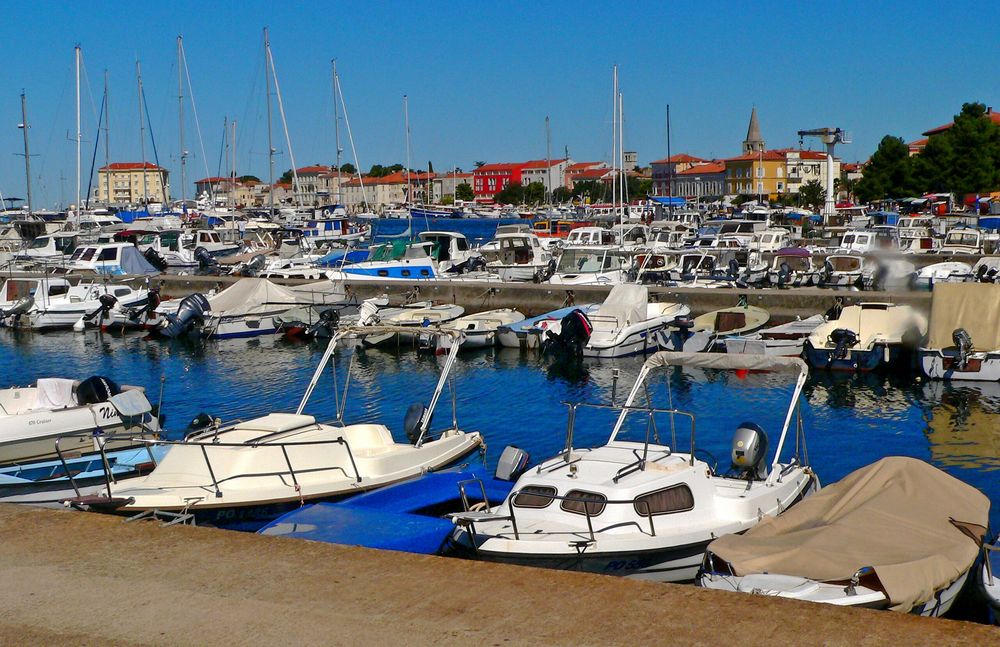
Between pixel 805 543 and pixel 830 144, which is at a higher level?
pixel 830 144

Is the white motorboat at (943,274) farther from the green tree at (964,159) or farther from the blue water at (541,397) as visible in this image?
the green tree at (964,159)

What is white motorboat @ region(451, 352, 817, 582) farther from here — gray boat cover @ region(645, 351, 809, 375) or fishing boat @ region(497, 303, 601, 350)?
fishing boat @ region(497, 303, 601, 350)

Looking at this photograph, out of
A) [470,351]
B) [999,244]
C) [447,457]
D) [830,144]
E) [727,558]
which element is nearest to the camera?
[727,558]

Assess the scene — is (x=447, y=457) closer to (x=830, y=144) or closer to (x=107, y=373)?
(x=107, y=373)

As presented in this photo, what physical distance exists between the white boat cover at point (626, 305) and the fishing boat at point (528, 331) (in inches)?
35.6

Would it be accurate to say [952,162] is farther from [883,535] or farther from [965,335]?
[883,535]

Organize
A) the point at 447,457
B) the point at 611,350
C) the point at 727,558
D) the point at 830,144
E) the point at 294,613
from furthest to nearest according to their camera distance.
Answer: the point at 830,144
the point at 611,350
the point at 447,457
the point at 727,558
the point at 294,613

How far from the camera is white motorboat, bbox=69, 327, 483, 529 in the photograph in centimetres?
1332

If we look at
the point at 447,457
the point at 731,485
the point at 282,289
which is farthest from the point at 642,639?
the point at 282,289

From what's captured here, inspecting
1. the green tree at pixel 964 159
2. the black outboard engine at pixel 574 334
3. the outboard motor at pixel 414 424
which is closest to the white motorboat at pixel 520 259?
the black outboard engine at pixel 574 334

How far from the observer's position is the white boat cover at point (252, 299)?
35.4 m

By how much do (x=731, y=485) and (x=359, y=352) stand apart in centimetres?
2032

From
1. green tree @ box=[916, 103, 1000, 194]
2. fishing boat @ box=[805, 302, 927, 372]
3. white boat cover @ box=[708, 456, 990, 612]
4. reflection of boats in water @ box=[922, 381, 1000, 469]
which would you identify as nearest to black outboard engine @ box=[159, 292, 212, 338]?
fishing boat @ box=[805, 302, 927, 372]

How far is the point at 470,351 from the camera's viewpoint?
3197 centimetres
